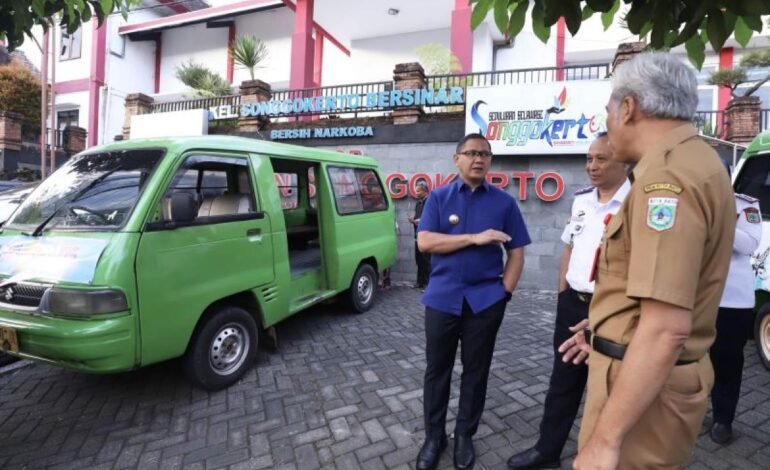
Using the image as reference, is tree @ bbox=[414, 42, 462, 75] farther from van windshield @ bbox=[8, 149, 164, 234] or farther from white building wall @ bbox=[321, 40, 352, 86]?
van windshield @ bbox=[8, 149, 164, 234]

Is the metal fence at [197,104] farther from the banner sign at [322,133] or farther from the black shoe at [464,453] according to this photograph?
the black shoe at [464,453]

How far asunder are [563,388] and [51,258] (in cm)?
330

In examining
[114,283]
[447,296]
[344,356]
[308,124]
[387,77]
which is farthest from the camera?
[387,77]

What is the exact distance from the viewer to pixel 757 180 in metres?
4.43

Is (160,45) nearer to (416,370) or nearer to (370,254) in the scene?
(370,254)

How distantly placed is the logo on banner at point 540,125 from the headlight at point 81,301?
659 cm

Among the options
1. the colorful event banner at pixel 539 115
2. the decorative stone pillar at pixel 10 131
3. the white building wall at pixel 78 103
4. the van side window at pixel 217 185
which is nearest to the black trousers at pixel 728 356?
the van side window at pixel 217 185

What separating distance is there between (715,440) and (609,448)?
2503 millimetres

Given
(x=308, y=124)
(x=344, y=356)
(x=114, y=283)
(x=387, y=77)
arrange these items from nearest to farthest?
(x=114, y=283)
(x=344, y=356)
(x=308, y=124)
(x=387, y=77)

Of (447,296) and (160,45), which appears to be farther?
(160,45)

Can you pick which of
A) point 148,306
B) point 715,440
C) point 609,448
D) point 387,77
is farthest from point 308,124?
point 609,448

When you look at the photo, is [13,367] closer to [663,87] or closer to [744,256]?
[663,87]

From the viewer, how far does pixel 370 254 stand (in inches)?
241

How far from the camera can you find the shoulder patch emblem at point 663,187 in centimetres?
115
